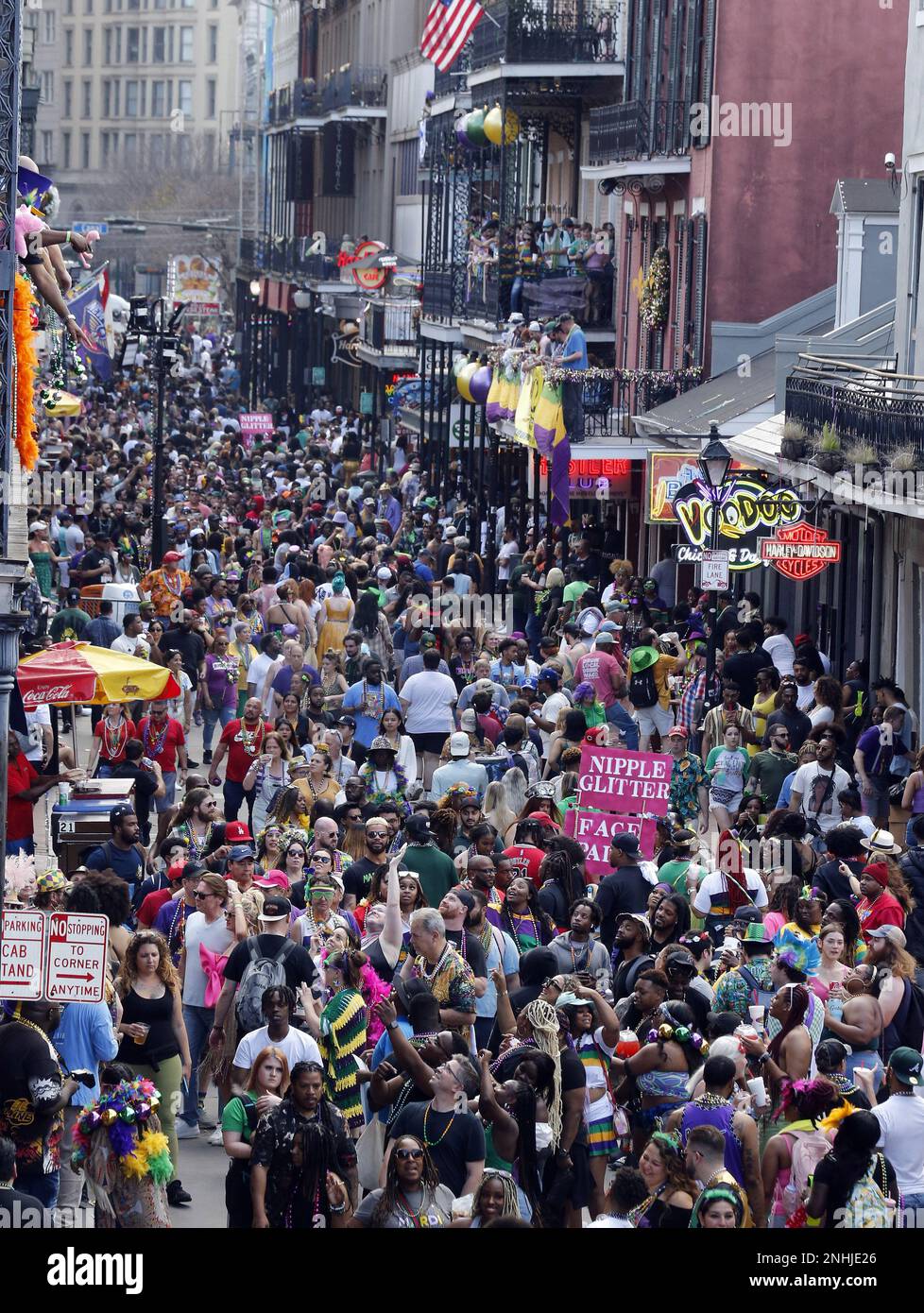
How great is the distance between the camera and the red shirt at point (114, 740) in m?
16.7

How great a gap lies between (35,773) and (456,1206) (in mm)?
7332

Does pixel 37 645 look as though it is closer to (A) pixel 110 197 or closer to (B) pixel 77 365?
(B) pixel 77 365

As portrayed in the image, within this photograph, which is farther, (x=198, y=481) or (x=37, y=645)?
(x=198, y=481)

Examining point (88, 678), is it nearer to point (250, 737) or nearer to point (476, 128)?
point (250, 737)

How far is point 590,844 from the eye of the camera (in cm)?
1377

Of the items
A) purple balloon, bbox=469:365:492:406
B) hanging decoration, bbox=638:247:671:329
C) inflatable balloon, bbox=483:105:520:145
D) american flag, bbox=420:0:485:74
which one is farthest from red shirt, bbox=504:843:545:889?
american flag, bbox=420:0:485:74

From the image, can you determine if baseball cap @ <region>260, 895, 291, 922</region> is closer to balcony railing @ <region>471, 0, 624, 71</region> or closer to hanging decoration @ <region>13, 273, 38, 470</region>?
hanging decoration @ <region>13, 273, 38, 470</region>

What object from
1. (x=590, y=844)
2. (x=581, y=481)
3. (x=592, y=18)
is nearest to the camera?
(x=590, y=844)

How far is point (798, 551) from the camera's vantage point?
20062 mm

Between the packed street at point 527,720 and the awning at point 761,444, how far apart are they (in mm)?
89

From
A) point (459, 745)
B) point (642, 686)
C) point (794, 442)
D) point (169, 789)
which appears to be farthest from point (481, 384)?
point (459, 745)

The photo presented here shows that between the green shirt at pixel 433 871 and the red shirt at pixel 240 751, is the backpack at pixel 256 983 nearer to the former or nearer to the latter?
the green shirt at pixel 433 871
